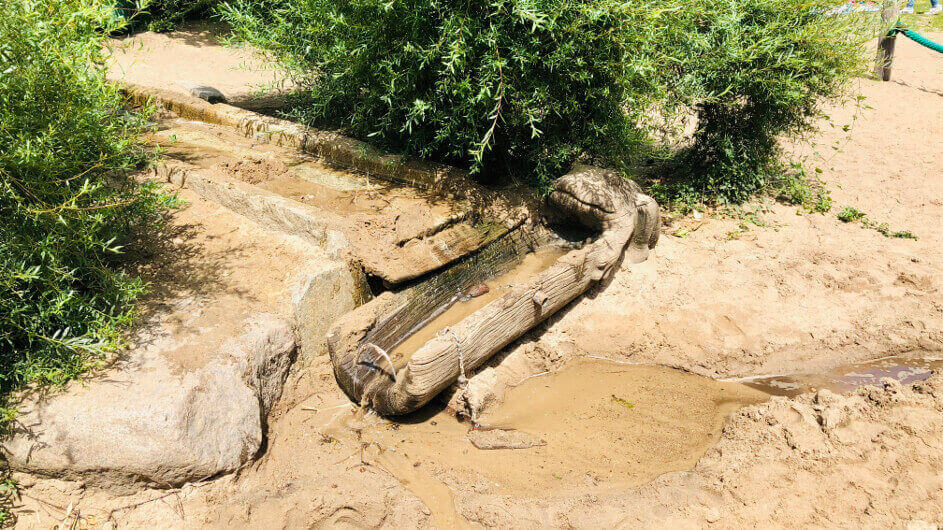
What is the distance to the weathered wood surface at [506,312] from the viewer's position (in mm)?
3570

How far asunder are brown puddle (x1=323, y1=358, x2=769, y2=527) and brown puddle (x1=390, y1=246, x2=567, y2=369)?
408 millimetres

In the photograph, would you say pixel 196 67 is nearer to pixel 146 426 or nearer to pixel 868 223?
pixel 146 426

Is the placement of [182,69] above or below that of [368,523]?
above

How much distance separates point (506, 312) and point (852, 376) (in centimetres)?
228

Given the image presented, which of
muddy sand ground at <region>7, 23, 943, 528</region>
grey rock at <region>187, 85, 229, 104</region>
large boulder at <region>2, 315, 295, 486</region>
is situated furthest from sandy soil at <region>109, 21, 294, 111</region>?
muddy sand ground at <region>7, 23, 943, 528</region>

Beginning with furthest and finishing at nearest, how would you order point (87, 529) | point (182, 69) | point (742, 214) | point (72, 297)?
point (182, 69) → point (742, 214) → point (72, 297) → point (87, 529)

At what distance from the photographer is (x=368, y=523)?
120 inches

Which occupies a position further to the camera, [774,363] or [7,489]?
[774,363]

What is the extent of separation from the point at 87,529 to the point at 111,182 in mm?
2752

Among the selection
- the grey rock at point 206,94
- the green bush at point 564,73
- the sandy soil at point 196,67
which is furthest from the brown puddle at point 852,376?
the grey rock at point 206,94

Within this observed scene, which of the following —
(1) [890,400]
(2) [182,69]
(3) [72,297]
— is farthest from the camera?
(2) [182,69]

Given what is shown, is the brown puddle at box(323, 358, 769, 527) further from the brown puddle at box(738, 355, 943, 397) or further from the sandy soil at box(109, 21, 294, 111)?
the sandy soil at box(109, 21, 294, 111)

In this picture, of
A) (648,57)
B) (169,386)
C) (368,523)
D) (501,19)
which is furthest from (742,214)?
(169,386)

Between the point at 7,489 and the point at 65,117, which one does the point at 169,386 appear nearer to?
the point at 7,489
